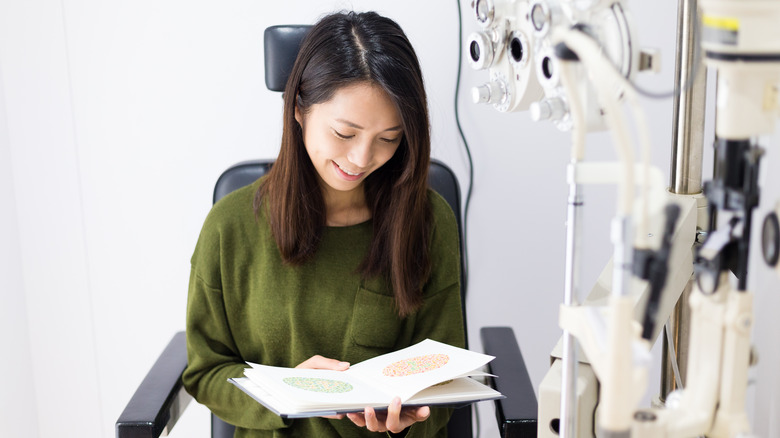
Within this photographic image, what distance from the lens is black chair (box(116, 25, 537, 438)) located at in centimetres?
126

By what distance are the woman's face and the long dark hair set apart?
0.01 meters

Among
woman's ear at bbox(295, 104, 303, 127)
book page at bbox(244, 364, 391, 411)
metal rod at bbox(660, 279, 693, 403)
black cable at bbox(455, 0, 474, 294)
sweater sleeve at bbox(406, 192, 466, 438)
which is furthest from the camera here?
black cable at bbox(455, 0, 474, 294)

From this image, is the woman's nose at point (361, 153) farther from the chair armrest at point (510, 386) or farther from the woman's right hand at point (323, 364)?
Result: the chair armrest at point (510, 386)

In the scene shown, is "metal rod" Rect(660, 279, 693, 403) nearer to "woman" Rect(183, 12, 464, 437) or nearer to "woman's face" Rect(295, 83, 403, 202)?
"woman" Rect(183, 12, 464, 437)

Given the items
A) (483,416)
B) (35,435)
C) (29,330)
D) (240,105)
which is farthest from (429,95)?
(35,435)

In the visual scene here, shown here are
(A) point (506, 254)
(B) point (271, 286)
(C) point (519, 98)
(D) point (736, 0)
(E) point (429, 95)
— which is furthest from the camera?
(A) point (506, 254)

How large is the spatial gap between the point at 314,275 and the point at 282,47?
40 cm

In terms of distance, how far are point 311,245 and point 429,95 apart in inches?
20.2

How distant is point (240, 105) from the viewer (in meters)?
1.82

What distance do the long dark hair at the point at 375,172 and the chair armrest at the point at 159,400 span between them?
28 centimetres

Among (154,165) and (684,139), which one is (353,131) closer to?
(684,139)

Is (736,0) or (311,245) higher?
(736,0)

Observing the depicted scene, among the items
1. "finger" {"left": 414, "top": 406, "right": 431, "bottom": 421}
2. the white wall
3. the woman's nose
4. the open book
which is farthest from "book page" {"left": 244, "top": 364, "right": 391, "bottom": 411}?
the white wall

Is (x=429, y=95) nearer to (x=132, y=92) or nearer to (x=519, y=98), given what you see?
(x=132, y=92)
